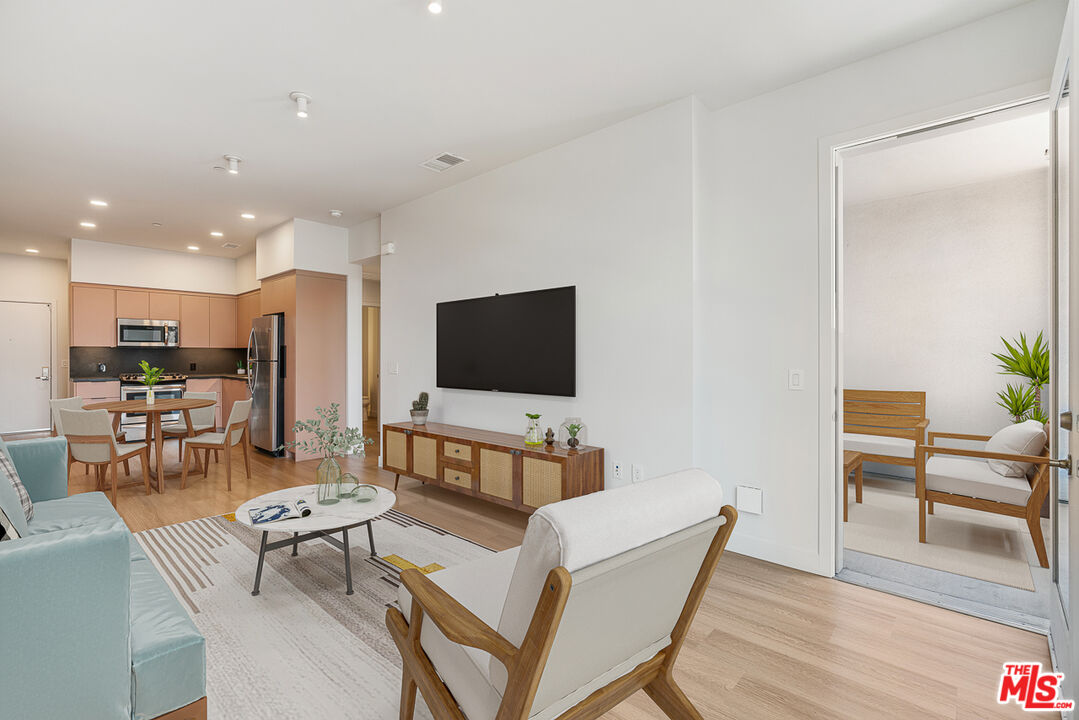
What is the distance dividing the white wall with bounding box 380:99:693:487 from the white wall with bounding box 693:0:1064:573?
0.54 ft

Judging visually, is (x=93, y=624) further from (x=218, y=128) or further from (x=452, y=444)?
(x=218, y=128)

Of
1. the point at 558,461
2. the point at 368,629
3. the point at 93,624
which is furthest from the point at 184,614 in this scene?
the point at 558,461

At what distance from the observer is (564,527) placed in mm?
1059

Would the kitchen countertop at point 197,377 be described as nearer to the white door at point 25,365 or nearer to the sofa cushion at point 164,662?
the white door at point 25,365

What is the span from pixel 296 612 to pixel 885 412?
17.2 feet

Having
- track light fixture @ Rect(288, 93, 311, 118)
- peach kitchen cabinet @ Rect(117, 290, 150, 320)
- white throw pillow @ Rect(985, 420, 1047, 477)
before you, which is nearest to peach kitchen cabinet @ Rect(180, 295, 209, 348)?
peach kitchen cabinet @ Rect(117, 290, 150, 320)

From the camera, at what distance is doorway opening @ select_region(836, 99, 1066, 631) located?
9.36ft

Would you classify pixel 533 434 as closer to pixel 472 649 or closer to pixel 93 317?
pixel 472 649

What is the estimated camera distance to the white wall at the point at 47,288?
291 inches

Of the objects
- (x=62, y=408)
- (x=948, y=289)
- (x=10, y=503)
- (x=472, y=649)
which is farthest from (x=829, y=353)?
(x=62, y=408)

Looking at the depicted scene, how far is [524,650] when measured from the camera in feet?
3.54

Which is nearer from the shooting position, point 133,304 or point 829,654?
point 829,654

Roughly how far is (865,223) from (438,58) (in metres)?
4.55

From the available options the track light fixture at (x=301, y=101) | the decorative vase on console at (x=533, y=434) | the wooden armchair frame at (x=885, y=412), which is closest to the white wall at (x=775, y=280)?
the decorative vase on console at (x=533, y=434)
